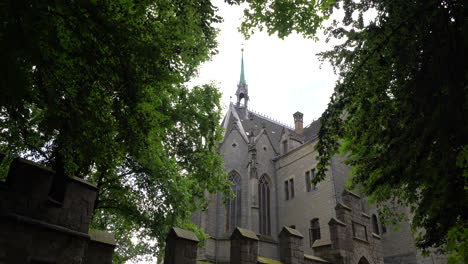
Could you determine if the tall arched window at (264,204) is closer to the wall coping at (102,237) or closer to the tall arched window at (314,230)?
the tall arched window at (314,230)

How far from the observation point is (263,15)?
7559mm

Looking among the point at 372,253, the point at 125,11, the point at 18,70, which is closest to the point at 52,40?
the point at 18,70

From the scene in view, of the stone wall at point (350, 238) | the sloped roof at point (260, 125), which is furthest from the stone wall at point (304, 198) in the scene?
the stone wall at point (350, 238)

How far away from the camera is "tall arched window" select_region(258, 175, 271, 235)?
2741cm

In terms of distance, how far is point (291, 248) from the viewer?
10.1 m

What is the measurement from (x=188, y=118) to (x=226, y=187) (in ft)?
13.1

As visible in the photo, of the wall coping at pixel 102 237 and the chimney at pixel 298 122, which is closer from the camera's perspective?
the wall coping at pixel 102 237

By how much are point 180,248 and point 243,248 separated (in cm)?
185

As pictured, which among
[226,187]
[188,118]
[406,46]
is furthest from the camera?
[226,187]

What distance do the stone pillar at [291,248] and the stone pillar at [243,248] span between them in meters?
1.99

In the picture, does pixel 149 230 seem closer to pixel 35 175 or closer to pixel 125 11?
pixel 35 175

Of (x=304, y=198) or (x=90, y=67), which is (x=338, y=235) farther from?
(x=304, y=198)

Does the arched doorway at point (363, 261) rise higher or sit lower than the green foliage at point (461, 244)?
higher

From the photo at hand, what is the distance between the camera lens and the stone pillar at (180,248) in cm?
707
